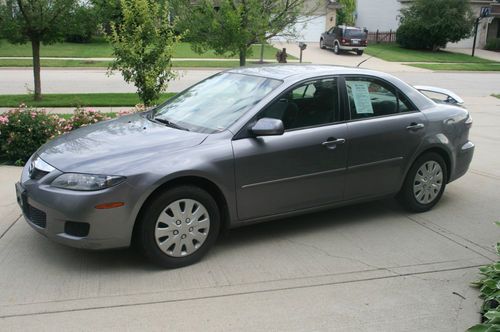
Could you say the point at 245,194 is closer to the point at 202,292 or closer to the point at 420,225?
the point at 202,292

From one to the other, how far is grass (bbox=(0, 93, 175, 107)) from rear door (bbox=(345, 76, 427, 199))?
813 centimetres

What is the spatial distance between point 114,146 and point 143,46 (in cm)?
433

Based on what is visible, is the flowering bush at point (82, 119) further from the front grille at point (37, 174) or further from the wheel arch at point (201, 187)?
the wheel arch at point (201, 187)

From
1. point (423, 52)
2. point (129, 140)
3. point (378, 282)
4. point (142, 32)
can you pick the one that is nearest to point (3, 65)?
point (142, 32)

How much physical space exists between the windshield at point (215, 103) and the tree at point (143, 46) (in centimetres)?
291

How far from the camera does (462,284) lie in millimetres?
4223

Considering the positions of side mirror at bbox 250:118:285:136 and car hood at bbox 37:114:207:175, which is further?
side mirror at bbox 250:118:285:136

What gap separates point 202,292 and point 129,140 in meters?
1.39

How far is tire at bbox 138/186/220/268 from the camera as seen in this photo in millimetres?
4125

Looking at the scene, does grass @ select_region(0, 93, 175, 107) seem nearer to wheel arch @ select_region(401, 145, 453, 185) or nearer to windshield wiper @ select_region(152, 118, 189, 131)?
windshield wiper @ select_region(152, 118, 189, 131)

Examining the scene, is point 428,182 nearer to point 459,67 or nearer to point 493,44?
point 459,67

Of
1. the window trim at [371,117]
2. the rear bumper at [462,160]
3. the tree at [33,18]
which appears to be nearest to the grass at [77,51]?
the tree at [33,18]

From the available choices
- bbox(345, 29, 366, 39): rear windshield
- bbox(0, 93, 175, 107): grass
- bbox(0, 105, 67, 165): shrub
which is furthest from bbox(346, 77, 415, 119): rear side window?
bbox(345, 29, 366, 39): rear windshield

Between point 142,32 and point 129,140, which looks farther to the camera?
point 142,32
